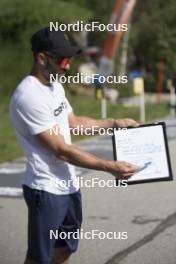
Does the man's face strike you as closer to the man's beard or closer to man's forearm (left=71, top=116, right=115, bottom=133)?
the man's beard

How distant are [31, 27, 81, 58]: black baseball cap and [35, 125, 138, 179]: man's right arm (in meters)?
0.49

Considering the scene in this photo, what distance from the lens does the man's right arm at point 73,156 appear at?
3938mm

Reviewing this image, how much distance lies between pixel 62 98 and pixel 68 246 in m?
1.00

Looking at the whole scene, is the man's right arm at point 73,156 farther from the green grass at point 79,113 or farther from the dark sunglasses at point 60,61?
the green grass at point 79,113

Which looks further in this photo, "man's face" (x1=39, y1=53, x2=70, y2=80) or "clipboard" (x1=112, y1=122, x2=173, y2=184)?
"clipboard" (x1=112, y1=122, x2=173, y2=184)

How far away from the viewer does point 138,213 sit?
7.61m

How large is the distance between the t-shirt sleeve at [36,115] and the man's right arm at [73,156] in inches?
1.6

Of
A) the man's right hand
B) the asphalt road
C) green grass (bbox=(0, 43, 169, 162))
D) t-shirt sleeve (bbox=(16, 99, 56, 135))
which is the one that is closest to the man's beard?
t-shirt sleeve (bbox=(16, 99, 56, 135))

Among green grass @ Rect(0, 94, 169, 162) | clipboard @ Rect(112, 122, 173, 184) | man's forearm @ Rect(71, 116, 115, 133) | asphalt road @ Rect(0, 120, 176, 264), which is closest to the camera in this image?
clipboard @ Rect(112, 122, 173, 184)

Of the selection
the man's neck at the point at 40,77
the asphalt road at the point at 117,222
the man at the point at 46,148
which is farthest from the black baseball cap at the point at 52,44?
the asphalt road at the point at 117,222

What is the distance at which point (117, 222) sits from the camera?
719cm

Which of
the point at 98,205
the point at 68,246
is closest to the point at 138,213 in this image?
the point at 98,205

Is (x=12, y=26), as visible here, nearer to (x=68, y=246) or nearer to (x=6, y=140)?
(x=6, y=140)

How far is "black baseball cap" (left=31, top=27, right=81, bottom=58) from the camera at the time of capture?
397 cm
